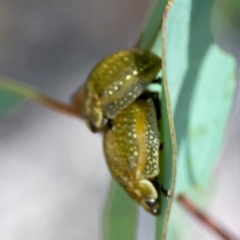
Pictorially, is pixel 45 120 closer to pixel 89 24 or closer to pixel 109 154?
pixel 89 24

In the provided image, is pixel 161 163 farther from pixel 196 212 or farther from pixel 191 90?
pixel 196 212

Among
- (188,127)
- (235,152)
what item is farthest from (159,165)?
(235,152)

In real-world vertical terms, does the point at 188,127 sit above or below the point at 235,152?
above

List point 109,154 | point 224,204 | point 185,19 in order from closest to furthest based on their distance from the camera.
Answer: point 185,19, point 109,154, point 224,204

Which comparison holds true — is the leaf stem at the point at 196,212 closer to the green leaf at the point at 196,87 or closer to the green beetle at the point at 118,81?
the green leaf at the point at 196,87

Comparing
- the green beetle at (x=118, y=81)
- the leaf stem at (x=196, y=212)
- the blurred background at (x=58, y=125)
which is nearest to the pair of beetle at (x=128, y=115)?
the green beetle at (x=118, y=81)

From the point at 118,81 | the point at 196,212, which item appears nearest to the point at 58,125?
the point at 196,212
